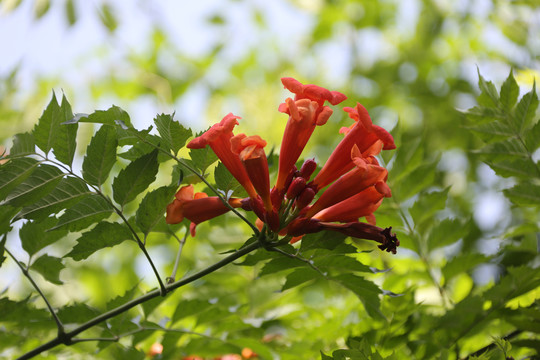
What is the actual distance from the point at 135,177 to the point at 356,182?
0.57m

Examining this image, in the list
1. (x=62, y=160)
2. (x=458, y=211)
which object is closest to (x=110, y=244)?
(x=62, y=160)

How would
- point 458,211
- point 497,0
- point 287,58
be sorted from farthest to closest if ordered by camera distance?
point 287,58 < point 497,0 < point 458,211

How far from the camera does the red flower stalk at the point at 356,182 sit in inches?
49.7

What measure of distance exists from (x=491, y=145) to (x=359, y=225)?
0.68m

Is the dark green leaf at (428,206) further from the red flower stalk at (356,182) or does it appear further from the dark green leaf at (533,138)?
the red flower stalk at (356,182)

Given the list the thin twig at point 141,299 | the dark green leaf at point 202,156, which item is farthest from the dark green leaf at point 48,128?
the thin twig at point 141,299

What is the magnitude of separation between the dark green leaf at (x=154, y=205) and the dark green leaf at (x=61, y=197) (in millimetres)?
146

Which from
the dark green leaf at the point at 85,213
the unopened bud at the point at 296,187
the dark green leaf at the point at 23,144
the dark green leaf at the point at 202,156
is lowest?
the unopened bud at the point at 296,187

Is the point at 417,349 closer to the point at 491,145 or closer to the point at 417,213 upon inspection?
the point at 417,213

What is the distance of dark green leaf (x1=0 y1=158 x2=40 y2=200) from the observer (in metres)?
1.28

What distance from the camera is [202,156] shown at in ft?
4.51

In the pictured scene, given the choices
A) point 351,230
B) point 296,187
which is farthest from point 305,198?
point 351,230

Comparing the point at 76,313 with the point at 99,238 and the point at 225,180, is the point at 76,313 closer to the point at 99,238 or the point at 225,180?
the point at 99,238

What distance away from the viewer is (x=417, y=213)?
1861mm
